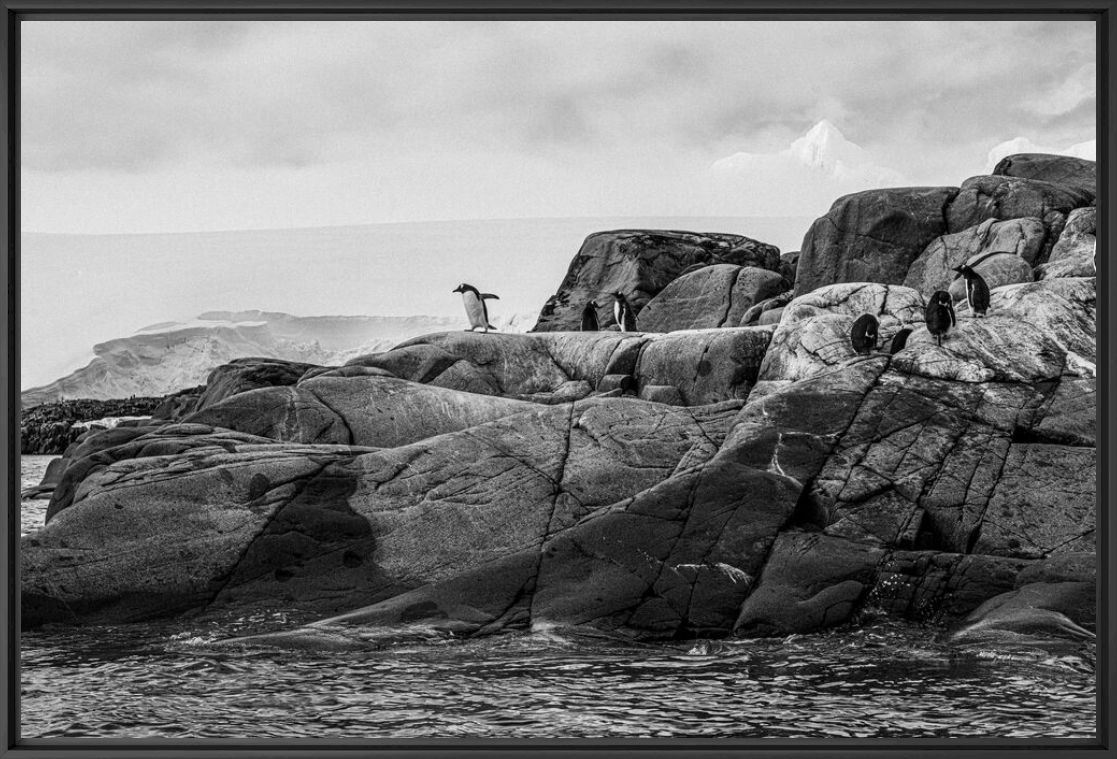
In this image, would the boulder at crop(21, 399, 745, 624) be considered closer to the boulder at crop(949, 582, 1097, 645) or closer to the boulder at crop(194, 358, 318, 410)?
the boulder at crop(949, 582, 1097, 645)

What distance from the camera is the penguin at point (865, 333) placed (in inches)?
594

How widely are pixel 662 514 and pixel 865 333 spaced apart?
6117 mm

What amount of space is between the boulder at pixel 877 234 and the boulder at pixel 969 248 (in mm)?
342

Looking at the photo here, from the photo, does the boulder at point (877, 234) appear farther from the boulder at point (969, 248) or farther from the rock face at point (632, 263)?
the rock face at point (632, 263)

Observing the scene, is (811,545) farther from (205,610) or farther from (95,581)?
(95,581)

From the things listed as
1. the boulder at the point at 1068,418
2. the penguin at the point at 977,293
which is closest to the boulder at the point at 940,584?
the boulder at the point at 1068,418

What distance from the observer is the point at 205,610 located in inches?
407

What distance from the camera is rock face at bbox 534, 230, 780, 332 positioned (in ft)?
90.5

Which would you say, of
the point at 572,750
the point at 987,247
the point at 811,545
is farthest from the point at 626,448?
the point at 987,247

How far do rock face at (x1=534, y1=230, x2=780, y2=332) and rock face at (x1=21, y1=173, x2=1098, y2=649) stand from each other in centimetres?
1540

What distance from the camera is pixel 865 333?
15102 millimetres

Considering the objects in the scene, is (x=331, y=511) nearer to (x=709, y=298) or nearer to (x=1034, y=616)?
(x=1034, y=616)

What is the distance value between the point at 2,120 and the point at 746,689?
19.5ft

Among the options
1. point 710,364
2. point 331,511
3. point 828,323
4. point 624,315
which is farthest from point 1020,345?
point 624,315
